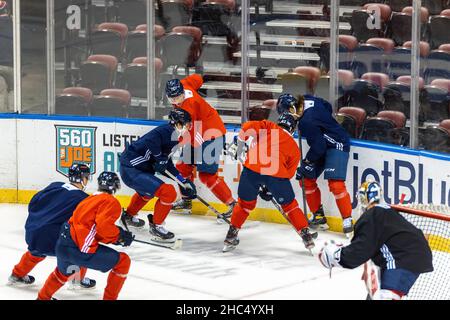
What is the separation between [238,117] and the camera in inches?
368

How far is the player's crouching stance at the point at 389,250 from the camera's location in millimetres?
5473

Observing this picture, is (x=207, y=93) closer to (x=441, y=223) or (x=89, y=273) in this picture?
(x=89, y=273)

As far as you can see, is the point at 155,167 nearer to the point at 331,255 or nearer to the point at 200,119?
the point at 200,119

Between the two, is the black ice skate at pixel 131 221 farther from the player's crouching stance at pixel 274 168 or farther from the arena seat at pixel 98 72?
the arena seat at pixel 98 72

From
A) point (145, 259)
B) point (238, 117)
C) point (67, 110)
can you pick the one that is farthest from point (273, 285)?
point (67, 110)

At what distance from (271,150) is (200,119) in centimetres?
112

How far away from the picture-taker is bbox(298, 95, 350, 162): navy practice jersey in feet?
27.6

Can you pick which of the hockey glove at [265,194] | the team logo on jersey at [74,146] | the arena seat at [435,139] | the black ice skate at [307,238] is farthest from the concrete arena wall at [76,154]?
the black ice skate at [307,238]

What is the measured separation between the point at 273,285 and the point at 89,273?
1.23 m

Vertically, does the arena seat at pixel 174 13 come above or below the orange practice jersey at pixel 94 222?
above

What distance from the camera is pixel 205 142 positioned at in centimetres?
889

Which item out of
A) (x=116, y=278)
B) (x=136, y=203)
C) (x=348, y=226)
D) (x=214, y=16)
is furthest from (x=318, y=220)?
(x=116, y=278)

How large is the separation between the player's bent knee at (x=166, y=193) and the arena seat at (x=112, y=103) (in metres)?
1.54

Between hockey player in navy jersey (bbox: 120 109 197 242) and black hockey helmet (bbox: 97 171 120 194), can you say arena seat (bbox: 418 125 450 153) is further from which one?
black hockey helmet (bbox: 97 171 120 194)
